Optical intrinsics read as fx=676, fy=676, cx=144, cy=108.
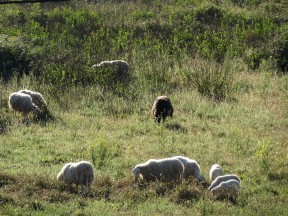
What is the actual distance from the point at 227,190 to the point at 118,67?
985cm

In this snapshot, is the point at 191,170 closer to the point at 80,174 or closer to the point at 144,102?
the point at 80,174

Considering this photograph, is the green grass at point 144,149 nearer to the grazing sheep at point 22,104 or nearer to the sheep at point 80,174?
the sheep at point 80,174

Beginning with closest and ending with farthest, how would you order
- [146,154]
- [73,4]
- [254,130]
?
[146,154], [254,130], [73,4]

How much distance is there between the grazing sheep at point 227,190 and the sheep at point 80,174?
2086 millimetres

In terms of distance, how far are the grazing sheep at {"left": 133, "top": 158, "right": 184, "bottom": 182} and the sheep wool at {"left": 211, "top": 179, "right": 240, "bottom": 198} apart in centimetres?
86

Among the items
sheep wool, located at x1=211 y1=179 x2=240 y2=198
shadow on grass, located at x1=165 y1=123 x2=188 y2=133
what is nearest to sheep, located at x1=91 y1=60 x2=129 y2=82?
shadow on grass, located at x1=165 y1=123 x2=188 y2=133

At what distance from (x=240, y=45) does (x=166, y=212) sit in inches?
554

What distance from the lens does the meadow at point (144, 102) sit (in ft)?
36.0

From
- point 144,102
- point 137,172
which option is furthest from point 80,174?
point 144,102

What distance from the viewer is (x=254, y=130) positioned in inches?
596

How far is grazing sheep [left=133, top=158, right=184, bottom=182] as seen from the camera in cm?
1145

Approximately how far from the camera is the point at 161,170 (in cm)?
1146

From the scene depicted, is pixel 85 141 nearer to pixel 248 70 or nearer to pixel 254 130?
pixel 254 130

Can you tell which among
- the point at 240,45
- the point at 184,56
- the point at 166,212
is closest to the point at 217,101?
the point at 184,56
